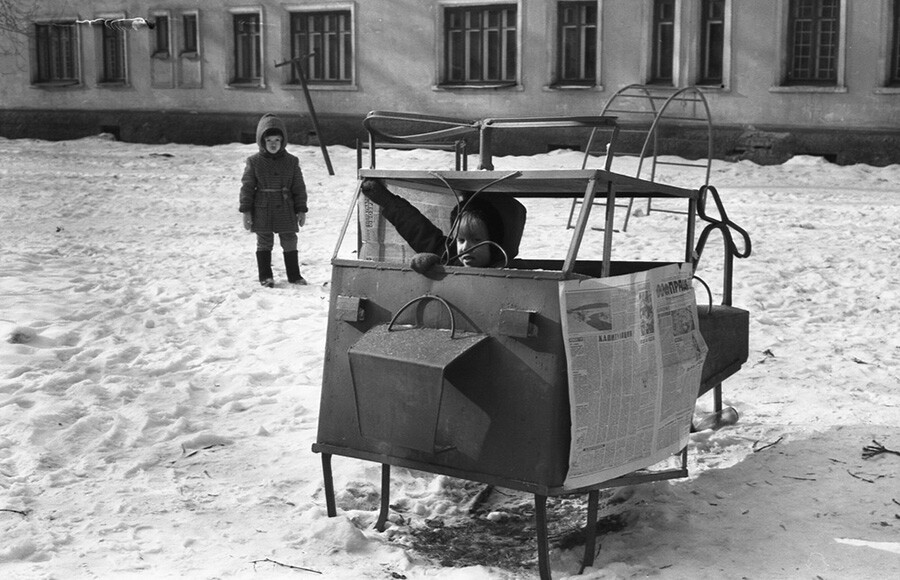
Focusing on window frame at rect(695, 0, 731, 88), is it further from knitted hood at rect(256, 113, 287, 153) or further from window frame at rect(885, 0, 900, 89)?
knitted hood at rect(256, 113, 287, 153)

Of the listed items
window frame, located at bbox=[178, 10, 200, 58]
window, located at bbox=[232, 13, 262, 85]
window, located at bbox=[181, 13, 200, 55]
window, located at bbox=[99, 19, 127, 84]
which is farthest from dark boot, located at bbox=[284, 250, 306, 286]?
window, located at bbox=[99, 19, 127, 84]

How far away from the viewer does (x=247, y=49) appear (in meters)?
21.4

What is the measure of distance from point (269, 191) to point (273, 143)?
0.36 meters

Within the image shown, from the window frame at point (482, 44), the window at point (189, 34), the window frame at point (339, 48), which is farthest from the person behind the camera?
the window at point (189, 34)

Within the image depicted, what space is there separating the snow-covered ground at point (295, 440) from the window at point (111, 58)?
12654 mm

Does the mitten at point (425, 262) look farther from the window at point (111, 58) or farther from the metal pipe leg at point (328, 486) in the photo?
the window at point (111, 58)

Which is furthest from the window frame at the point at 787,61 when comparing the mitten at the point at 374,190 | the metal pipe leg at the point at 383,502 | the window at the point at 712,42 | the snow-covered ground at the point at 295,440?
the metal pipe leg at the point at 383,502

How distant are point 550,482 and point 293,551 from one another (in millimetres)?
935

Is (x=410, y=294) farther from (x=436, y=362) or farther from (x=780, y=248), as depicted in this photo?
(x=780, y=248)

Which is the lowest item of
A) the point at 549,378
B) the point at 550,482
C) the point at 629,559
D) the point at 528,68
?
the point at 629,559

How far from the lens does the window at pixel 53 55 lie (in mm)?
23453

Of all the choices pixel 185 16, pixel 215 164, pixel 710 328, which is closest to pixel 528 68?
pixel 215 164

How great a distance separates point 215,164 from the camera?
57.7ft

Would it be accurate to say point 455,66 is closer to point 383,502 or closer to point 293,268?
point 293,268
